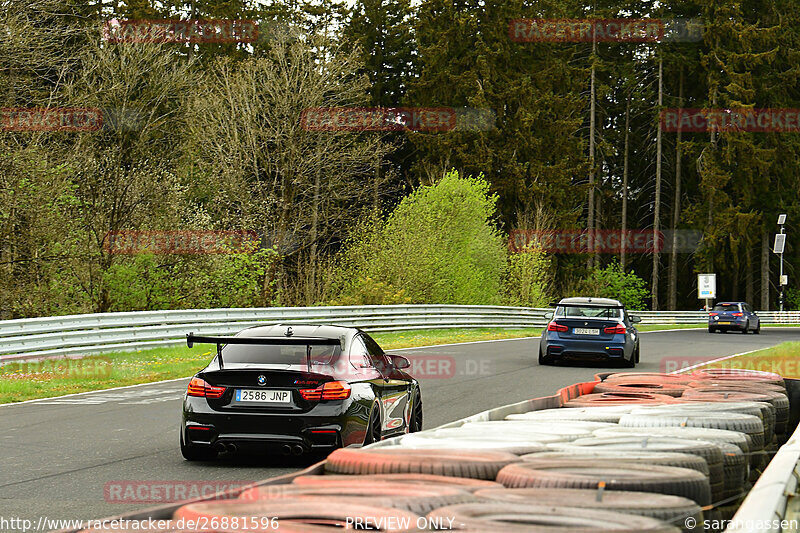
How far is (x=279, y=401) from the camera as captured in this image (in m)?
9.39

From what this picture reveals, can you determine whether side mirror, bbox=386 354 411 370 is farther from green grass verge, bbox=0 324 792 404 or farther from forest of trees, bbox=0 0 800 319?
forest of trees, bbox=0 0 800 319

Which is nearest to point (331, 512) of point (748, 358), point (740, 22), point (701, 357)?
point (748, 358)

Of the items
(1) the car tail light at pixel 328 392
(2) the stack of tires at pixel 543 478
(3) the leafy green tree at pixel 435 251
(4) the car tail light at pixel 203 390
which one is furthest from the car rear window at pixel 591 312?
(2) the stack of tires at pixel 543 478

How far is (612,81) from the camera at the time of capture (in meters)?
72.5

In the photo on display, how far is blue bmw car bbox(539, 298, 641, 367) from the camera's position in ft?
72.7

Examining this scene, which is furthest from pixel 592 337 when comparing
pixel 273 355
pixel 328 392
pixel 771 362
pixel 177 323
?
pixel 328 392

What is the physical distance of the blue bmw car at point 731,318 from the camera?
47750 millimetres

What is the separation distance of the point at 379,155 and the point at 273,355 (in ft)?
164

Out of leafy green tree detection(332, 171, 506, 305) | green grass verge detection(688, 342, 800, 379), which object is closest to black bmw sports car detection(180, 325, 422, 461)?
green grass verge detection(688, 342, 800, 379)

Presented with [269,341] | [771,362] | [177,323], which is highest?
[269,341]

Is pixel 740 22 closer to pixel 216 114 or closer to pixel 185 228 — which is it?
pixel 216 114

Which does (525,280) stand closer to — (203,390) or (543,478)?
(203,390)

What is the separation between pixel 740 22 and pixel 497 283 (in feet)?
106

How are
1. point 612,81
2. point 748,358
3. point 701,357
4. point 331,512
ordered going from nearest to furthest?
point 331,512
point 748,358
point 701,357
point 612,81
